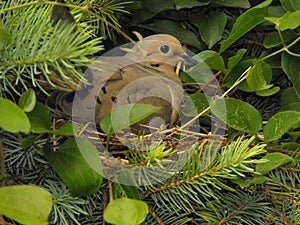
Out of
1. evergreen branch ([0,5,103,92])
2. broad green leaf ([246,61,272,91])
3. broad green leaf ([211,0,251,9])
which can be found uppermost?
evergreen branch ([0,5,103,92])

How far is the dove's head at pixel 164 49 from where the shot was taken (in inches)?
24.5

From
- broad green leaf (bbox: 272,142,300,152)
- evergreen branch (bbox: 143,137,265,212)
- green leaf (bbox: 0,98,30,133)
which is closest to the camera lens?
green leaf (bbox: 0,98,30,133)

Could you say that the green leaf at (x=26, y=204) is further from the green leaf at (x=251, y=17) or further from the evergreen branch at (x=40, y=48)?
the green leaf at (x=251, y=17)

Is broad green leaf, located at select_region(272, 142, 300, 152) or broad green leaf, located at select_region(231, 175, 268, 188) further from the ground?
broad green leaf, located at select_region(231, 175, 268, 188)

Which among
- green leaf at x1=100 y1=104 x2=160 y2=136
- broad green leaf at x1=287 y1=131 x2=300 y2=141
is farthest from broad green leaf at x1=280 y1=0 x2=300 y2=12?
green leaf at x1=100 y1=104 x2=160 y2=136

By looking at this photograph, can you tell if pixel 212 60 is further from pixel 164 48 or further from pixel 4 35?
pixel 4 35

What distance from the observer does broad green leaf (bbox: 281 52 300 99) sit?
63cm

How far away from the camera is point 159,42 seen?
2.06ft

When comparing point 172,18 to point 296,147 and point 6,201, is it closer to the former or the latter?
point 296,147

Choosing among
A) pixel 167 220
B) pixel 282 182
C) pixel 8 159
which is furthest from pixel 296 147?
pixel 8 159

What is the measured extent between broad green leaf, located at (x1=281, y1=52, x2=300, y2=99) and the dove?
3.7 inches

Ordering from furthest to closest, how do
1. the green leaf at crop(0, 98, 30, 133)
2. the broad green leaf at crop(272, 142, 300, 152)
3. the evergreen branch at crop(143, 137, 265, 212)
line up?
the broad green leaf at crop(272, 142, 300, 152)
the evergreen branch at crop(143, 137, 265, 212)
the green leaf at crop(0, 98, 30, 133)

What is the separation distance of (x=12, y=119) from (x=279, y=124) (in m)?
0.27

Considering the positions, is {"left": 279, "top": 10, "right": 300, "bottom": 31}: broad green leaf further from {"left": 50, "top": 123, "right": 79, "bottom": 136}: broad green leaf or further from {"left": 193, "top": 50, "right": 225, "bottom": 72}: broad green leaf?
{"left": 50, "top": 123, "right": 79, "bottom": 136}: broad green leaf
